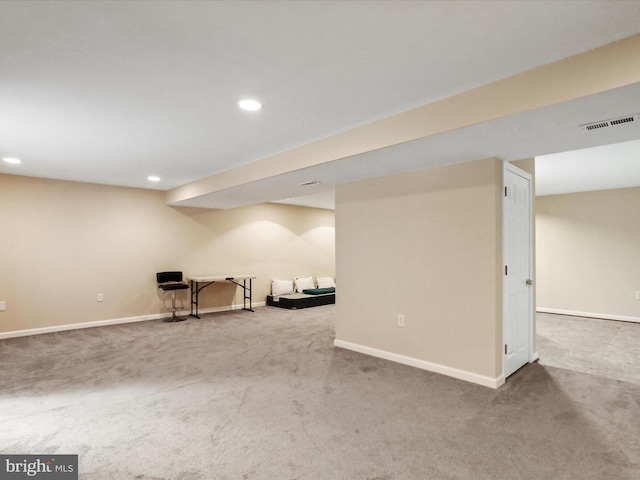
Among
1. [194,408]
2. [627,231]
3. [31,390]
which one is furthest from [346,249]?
[627,231]

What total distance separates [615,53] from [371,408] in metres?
2.69

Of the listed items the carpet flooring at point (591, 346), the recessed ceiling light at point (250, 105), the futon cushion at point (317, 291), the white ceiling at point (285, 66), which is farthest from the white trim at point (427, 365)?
the futon cushion at point (317, 291)

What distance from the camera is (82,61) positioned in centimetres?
203

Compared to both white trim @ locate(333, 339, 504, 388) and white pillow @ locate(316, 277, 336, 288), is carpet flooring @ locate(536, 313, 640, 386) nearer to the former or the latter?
white trim @ locate(333, 339, 504, 388)

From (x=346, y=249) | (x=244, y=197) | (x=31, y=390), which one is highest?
(x=244, y=197)

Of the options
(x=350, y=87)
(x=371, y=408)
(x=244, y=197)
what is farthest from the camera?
(x=244, y=197)

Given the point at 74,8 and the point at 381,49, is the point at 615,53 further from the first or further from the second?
the point at 74,8

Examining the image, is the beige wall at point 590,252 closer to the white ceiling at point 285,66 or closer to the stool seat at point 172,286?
the white ceiling at point 285,66

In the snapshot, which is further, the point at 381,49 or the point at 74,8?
the point at 381,49

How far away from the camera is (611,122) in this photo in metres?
2.26

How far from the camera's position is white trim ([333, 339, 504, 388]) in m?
3.18

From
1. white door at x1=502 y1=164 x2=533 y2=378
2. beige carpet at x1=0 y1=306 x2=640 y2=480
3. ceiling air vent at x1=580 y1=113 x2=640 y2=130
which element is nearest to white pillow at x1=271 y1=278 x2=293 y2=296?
beige carpet at x1=0 y1=306 x2=640 y2=480

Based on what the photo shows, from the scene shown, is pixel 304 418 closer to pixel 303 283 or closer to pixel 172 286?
pixel 172 286

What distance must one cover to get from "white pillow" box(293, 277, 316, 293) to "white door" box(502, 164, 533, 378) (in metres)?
5.20
